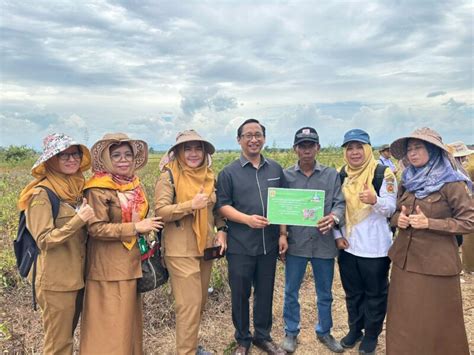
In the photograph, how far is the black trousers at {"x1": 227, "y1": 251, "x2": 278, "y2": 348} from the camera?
3.22 meters

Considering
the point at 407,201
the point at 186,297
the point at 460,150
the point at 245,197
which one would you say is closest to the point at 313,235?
the point at 245,197

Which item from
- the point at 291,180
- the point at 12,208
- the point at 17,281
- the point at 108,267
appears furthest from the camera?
the point at 12,208

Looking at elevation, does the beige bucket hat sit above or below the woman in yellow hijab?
above

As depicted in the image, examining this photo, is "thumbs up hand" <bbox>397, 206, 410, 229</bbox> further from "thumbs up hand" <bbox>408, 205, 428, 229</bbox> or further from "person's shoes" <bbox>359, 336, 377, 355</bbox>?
"person's shoes" <bbox>359, 336, 377, 355</bbox>

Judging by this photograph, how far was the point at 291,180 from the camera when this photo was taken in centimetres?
335

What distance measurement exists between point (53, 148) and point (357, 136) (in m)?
2.36

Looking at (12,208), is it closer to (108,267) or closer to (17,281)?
(17,281)

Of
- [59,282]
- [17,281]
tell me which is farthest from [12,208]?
[59,282]

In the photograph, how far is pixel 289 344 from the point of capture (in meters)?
3.48

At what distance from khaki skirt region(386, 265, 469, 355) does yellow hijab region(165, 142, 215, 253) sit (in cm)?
161

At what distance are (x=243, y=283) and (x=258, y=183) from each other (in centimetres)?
91

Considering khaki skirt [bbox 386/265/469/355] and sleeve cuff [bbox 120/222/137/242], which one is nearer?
sleeve cuff [bbox 120/222/137/242]

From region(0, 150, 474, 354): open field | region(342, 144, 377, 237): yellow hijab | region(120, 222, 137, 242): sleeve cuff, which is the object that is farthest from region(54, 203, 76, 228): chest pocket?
region(342, 144, 377, 237): yellow hijab

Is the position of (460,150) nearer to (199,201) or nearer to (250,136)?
(250,136)
